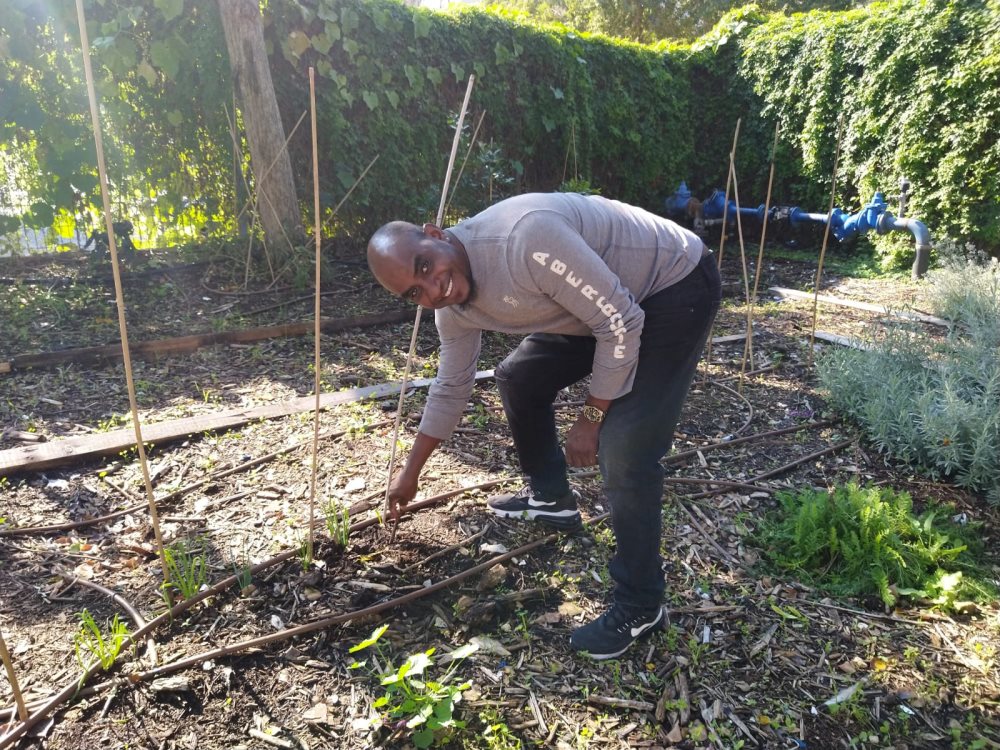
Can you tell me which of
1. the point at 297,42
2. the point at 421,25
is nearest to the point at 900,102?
the point at 421,25

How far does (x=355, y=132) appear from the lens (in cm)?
580

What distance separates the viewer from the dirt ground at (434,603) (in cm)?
169

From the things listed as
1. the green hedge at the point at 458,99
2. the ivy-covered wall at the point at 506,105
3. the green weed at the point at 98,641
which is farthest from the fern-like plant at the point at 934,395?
the green hedge at the point at 458,99

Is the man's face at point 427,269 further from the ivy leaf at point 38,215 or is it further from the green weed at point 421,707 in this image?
the ivy leaf at point 38,215

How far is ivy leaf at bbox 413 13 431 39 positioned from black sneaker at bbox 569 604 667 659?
563cm

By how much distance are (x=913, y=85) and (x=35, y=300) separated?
8.25 metres

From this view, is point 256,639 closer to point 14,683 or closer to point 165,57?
point 14,683

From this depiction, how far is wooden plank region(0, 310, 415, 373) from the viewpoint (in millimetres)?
3762

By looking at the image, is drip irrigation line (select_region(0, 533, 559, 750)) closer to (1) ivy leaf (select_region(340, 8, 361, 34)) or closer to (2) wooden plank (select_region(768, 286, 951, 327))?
(2) wooden plank (select_region(768, 286, 951, 327))

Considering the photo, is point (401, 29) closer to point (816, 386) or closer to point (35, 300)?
point (35, 300)

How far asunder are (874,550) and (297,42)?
536 centimetres

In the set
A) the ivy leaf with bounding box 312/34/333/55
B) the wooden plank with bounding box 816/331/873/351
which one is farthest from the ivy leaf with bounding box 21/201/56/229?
the wooden plank with bounding box 816/331/873/351

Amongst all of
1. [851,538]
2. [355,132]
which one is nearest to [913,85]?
[355,132]

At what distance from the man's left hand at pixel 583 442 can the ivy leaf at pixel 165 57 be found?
4709 millimetres
